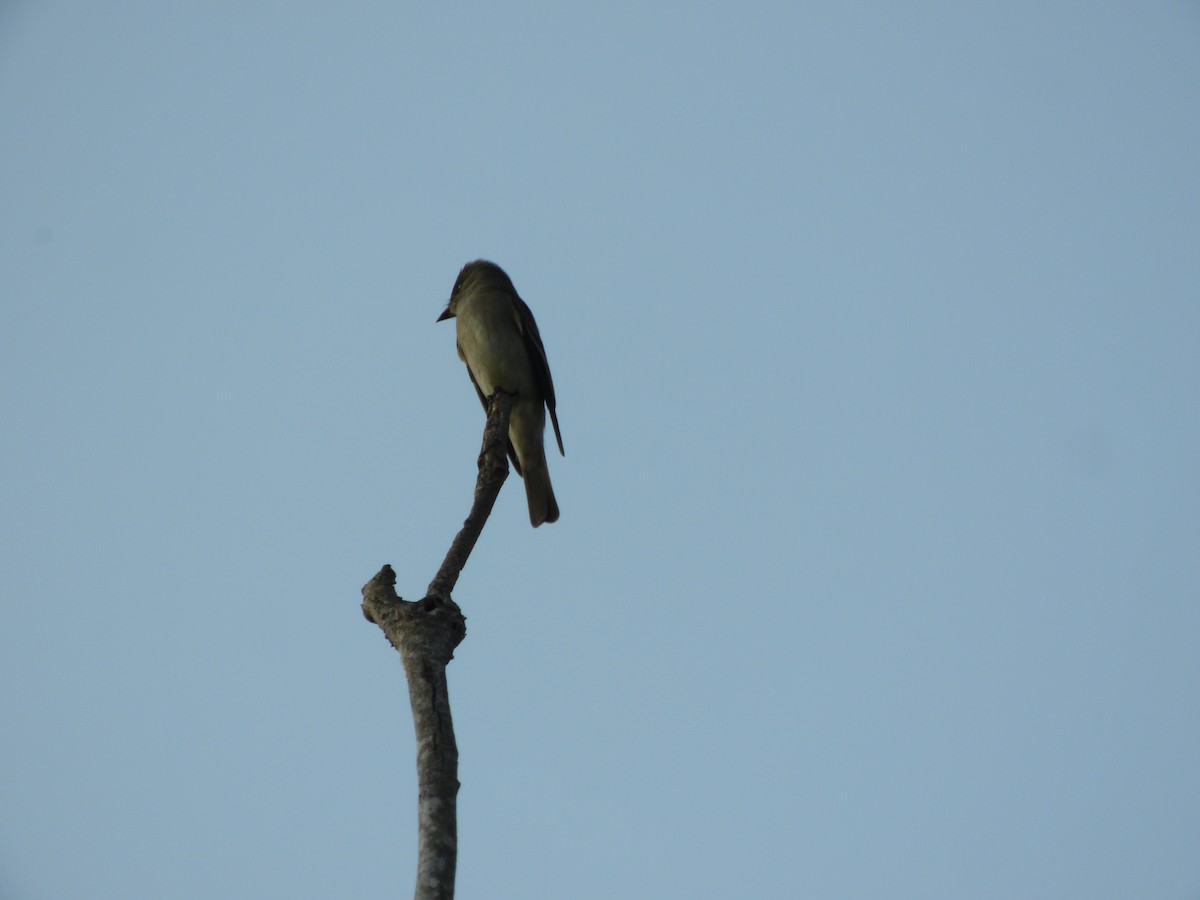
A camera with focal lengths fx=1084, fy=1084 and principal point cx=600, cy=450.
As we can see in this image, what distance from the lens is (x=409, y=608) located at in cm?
370

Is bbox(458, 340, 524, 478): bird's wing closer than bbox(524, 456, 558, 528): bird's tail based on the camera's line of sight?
No

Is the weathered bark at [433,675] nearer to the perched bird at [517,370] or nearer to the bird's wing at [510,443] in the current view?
the perched bird at [517,370]

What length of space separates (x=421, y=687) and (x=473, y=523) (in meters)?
0.94

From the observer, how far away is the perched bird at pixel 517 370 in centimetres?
799

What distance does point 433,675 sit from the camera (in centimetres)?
346

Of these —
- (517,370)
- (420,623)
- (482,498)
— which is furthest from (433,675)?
(517,370)

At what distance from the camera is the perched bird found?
26.2ft

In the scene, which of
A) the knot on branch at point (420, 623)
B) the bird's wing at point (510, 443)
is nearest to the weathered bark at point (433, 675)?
the knot on branch at point (420, 623)

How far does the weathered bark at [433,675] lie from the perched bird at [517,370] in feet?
11.4

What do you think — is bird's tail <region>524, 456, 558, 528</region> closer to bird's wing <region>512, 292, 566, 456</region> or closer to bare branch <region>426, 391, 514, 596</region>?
Result: bird's wing <region>512, 292, 566, 456</region>

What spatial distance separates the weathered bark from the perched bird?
3.48 metres

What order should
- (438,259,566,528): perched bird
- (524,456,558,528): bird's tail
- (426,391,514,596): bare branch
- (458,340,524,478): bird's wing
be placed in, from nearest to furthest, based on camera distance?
1. (426,391,514,596): bare branch
2. (524,456,558,528): bird's tail
3. (438,259,566,528): perched bird
4. (458,340,524,478): bird's wing

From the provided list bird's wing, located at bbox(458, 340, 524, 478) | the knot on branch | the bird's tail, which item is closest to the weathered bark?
the knot on branch

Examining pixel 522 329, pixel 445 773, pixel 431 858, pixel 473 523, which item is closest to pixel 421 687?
pixel 445 773
